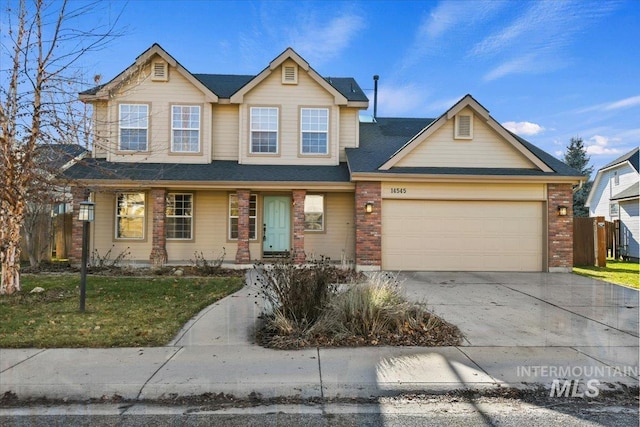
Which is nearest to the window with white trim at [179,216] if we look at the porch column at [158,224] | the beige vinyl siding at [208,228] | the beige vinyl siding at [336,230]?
the beige vinyl siding at [208,228]

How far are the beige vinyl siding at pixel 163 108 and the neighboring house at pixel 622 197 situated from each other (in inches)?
830

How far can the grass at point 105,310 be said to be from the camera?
18.5ft

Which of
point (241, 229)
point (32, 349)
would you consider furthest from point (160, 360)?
point (241, 229)

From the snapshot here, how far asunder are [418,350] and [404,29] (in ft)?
41.0

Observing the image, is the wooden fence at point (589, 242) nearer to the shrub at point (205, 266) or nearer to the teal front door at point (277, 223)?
the teal front door at point (277, 223)

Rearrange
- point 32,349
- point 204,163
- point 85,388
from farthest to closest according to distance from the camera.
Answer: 1. point 204,163
2. point 32,349
3. point 85,388

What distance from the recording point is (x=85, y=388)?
4.16 m

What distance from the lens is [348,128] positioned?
14938 mm

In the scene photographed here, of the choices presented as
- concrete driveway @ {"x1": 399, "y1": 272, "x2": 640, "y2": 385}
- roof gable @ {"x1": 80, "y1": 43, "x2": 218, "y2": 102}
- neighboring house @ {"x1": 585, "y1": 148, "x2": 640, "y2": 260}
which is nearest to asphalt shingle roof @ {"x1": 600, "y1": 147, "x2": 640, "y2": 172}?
neighboring house @ {"x1": 585, "y1": 148, "x2": 640, "y2": 260}

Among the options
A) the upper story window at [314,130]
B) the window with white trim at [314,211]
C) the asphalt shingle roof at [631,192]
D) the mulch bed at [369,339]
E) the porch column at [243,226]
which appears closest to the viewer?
the mulch bed at [369,339]

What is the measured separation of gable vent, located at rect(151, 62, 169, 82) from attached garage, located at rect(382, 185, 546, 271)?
904 centimetres

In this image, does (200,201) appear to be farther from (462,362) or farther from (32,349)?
(462,362)

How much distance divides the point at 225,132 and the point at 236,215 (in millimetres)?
3196

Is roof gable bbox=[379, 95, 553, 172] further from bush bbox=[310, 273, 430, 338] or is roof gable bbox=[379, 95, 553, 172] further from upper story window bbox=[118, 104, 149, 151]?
upper story window bbox=[118, 104, 149, 151]
